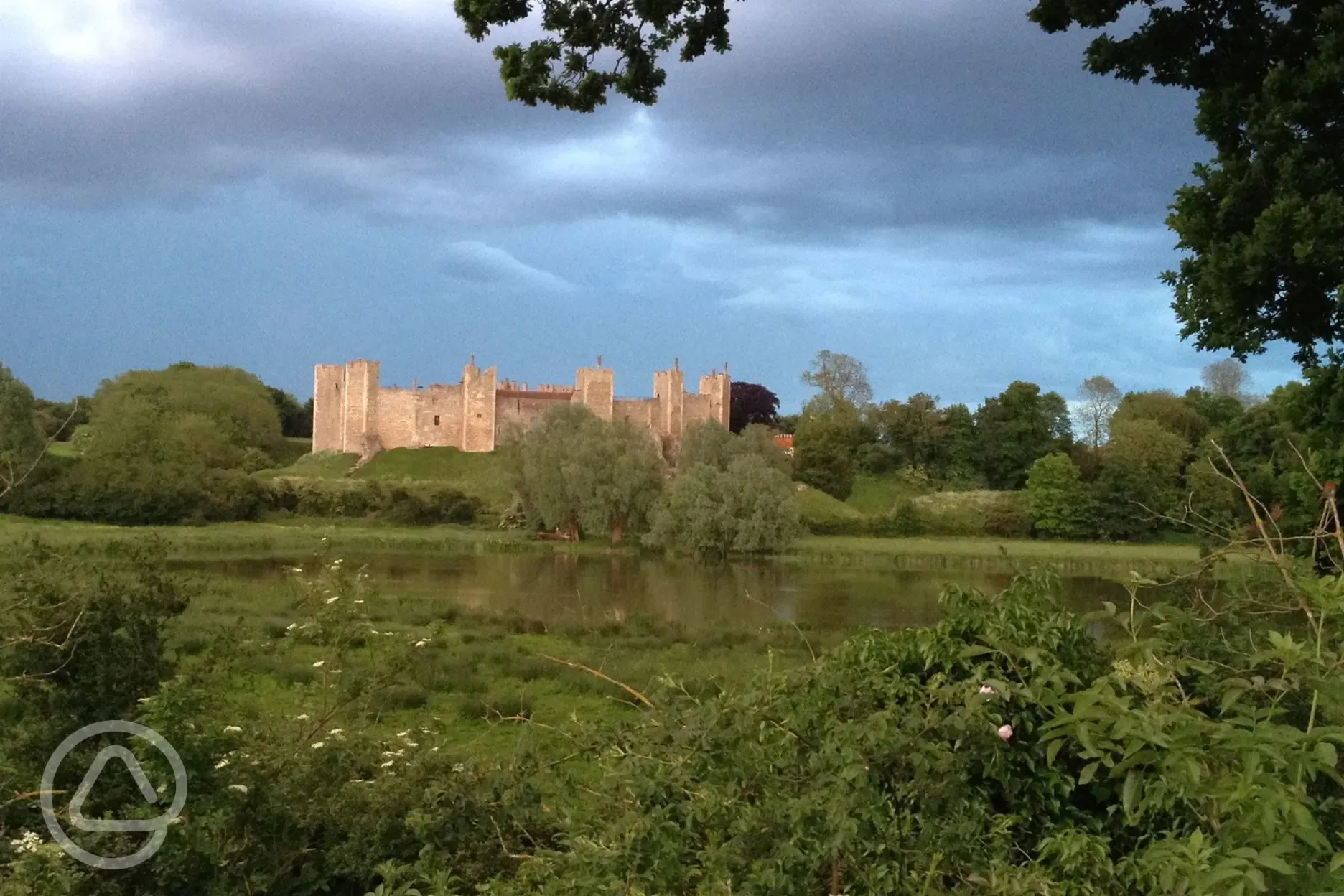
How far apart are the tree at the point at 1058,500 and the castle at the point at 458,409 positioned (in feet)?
75.6

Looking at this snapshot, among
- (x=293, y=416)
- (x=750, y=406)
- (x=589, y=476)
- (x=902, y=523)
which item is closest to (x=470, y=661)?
(x=589, y=476)

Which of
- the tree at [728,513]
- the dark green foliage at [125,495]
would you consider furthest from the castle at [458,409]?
the tree at [728,513]

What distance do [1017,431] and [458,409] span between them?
3395cm

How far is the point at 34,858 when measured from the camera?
380 centimetres

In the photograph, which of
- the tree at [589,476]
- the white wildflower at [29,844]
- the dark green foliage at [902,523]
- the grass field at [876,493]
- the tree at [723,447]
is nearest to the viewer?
the white wildflower at [29,844]

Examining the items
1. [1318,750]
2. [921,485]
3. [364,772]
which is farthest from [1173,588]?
[921,485]

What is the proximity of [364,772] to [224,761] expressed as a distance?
937 mm

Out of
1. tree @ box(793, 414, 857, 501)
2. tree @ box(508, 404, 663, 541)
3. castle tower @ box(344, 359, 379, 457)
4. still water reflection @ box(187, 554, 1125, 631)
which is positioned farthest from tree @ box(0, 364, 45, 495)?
tree @ box(793, 414, 857, 501)

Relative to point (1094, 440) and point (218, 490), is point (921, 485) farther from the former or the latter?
point (218, 490)

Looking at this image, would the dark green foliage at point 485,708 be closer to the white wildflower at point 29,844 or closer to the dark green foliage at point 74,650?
the dark green foliage at point 74,650

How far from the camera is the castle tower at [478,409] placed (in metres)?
67.2

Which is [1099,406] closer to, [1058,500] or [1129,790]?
[1058,500]

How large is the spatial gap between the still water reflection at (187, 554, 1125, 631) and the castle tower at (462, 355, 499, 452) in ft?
105

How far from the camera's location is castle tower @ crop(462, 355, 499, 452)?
67250mm
